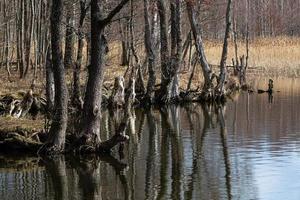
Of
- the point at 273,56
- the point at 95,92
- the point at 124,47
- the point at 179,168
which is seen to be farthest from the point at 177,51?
the point at 273,56

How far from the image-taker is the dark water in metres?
12.4

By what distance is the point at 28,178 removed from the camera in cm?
1395

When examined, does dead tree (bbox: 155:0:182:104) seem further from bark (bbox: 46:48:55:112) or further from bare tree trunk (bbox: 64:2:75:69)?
bark (bbox: 46:48:55:112)

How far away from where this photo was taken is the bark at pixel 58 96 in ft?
51.2

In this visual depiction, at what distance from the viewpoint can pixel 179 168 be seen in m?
14.8

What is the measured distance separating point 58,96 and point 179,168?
3700mm

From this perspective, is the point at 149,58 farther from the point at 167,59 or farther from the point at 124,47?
the point at 124,47

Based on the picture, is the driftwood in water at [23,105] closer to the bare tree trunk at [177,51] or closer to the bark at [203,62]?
the bare tree trunk at [177,51]

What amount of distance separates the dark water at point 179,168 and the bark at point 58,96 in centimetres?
42

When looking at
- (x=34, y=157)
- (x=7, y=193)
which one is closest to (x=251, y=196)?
(x=7, y=193)

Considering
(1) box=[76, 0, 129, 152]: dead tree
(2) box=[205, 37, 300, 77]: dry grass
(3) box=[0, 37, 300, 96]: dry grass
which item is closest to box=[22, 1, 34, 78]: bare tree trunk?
(3) box=[0, 37, 300, 96]: dry grass

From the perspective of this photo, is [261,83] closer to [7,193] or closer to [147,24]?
[147,24]

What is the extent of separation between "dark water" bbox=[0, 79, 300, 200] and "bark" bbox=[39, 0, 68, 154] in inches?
16.7

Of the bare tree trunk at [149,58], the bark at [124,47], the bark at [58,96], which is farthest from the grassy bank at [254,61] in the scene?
the bark at [58,96]
